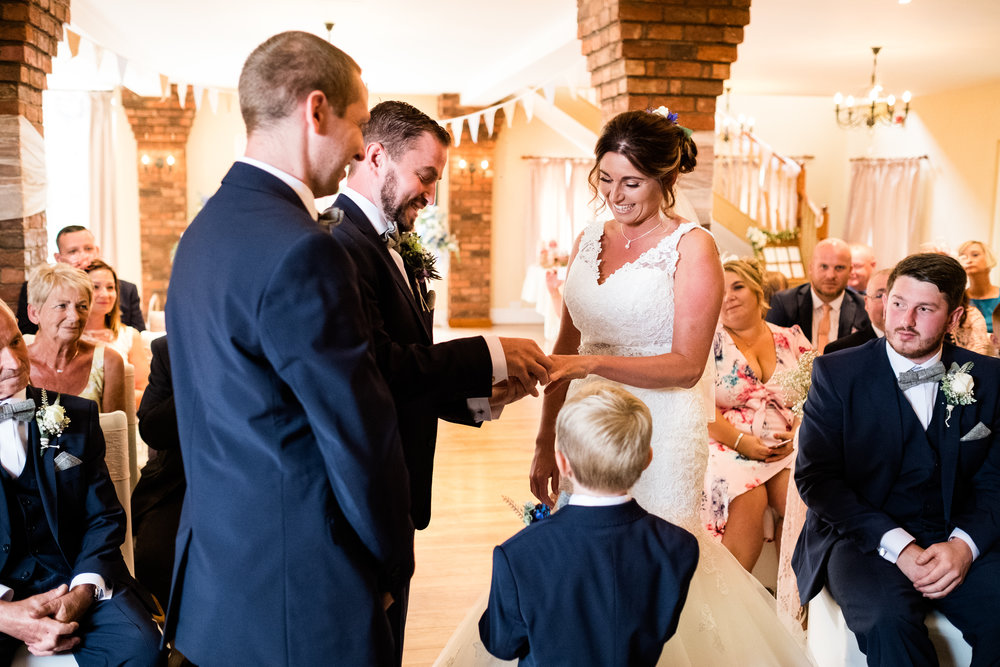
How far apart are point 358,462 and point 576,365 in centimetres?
96

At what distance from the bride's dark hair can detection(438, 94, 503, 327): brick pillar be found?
11.8m

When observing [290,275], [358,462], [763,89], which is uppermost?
[763,89]

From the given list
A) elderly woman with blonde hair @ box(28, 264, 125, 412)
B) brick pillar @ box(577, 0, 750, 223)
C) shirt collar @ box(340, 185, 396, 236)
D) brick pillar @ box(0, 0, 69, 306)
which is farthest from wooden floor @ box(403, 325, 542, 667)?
brick pillar @ box(0, 0, 69, 306)

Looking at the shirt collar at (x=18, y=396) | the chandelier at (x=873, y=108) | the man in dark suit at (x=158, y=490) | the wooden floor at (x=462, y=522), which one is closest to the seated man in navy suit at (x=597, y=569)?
the shirt collar at (x=18, y=396)

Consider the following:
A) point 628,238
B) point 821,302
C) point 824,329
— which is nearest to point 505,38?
point 821,302

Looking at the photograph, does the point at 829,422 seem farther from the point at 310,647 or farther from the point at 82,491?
the point at 82,491

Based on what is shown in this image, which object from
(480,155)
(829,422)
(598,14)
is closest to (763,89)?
(480,155)

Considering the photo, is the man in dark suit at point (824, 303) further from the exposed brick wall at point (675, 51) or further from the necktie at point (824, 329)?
the exposed brick wall at point (675, 51)

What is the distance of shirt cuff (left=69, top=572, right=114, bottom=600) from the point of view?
245 centimetres

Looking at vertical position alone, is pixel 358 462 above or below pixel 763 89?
below

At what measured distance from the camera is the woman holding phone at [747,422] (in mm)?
3748

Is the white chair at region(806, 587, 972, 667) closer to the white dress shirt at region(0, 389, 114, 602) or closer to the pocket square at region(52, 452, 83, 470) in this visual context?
the white dress shirt at region(0, 389, 114, 602)

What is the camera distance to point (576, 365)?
7.45 ft

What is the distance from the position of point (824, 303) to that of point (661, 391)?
11.7ft
